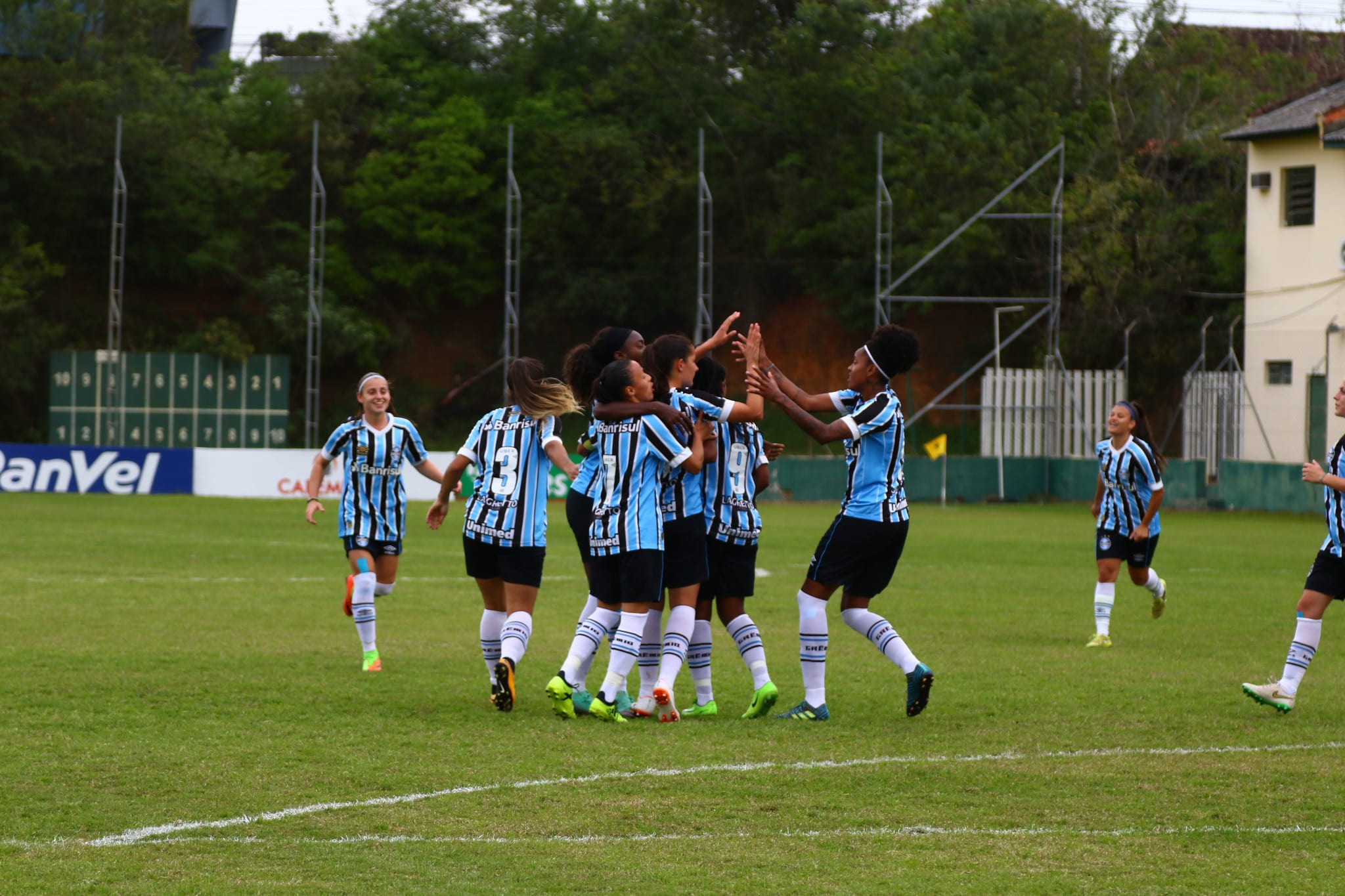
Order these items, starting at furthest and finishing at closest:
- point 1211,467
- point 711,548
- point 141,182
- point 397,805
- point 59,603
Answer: point 141,182
point 1211,467
point 59,603
point 711,548
point 397,805

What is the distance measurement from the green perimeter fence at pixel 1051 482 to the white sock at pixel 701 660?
26214 mm

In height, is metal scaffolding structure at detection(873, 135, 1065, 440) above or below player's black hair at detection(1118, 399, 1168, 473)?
above

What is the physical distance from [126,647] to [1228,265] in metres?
Answer: 37.8

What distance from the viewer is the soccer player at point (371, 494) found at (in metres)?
10.4

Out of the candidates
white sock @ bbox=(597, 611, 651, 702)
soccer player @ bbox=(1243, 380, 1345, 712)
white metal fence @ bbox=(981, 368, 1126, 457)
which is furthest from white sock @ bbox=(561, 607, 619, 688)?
white metal fence @ bbox=(981, 368, 1126, 457)

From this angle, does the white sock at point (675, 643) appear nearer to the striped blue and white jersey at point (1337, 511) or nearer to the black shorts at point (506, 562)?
the black shorts at point (506, 562)

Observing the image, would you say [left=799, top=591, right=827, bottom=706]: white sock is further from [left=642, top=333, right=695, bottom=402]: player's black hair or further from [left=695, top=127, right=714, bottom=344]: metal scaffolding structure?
[left=695, top=127, right=714, bottom=344]: metal scaffolding structure

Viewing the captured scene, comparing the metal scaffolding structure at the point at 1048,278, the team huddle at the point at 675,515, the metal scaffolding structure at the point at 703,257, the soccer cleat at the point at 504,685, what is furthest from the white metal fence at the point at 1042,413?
the soccer cleat at the point at 504,685

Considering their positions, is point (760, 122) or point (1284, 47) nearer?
point (760, 122)

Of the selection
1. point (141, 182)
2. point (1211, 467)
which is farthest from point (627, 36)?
point (1211, 467)

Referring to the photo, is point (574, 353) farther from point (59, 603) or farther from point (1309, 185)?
point (1309, 185)

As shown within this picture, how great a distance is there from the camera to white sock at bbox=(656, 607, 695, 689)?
8.40 m

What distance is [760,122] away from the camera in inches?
2056

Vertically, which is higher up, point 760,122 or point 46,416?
point 760,122
